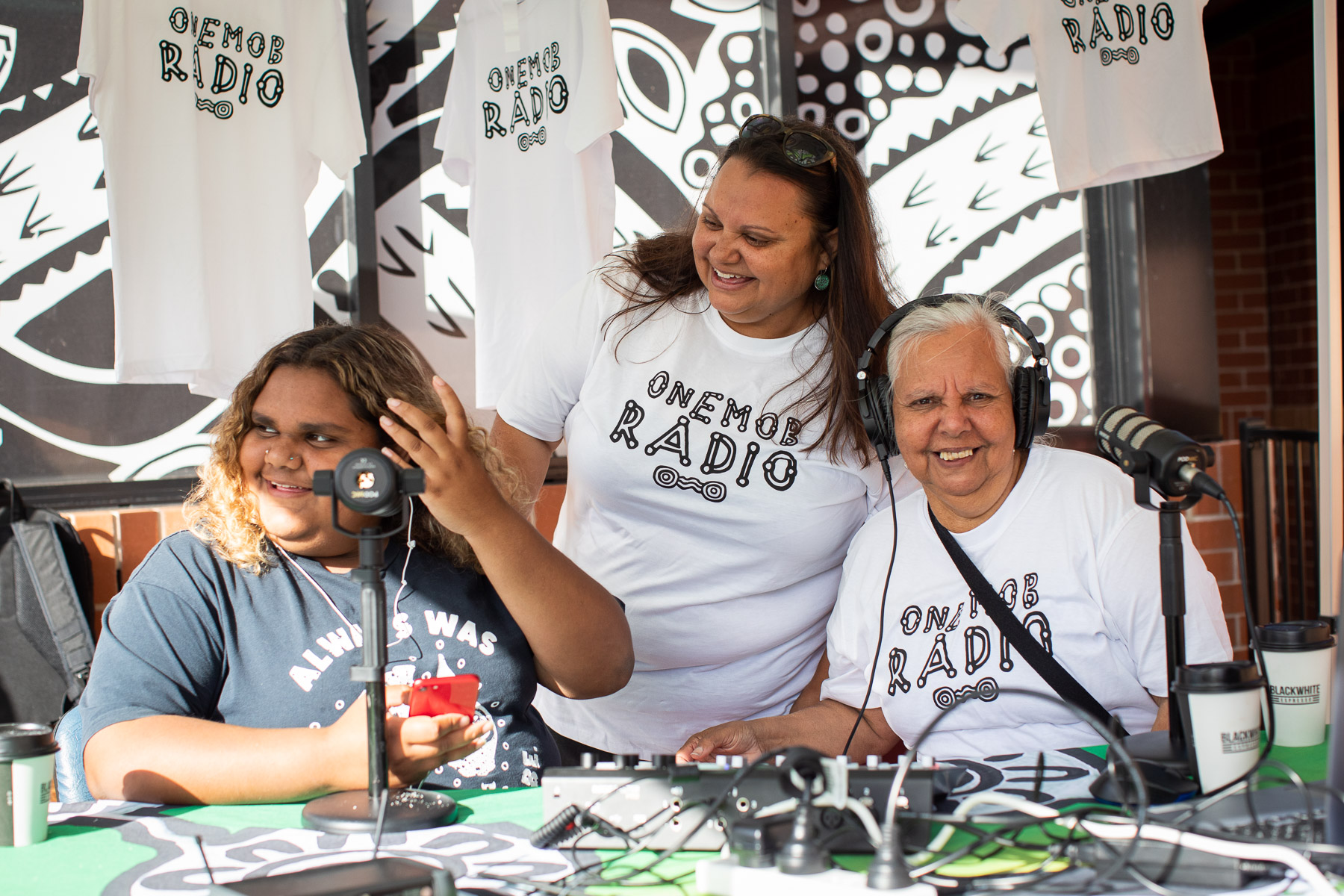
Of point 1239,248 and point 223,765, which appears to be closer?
point 223,765

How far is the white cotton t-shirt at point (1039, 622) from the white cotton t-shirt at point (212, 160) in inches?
71.2

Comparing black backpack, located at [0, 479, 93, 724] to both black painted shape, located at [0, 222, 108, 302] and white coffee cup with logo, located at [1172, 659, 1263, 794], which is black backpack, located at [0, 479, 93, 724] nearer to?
black painted shape, located at [0, 222, 108, 302]

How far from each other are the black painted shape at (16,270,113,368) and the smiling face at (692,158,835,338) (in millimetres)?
2100

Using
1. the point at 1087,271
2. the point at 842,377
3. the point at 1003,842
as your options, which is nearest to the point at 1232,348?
the point at 1087,271

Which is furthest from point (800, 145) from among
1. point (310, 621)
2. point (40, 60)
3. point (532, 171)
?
point (40, 60)

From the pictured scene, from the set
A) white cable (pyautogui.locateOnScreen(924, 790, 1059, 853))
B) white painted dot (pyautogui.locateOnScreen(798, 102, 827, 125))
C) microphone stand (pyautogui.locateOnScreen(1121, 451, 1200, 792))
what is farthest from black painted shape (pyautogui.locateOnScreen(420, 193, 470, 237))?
white cable (pyautogui.locateOnScreen(924, 790, 1059, 853))

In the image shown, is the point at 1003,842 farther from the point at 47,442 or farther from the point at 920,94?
the point at 920,94

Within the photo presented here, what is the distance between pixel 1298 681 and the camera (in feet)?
5.16

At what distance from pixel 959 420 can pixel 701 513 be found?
477mm

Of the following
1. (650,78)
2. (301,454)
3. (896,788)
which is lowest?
(896,788)

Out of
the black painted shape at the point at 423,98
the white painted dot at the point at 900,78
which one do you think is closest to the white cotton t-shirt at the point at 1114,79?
the white painted dot at the point at 900,78

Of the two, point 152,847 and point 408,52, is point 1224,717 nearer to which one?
point 152,847

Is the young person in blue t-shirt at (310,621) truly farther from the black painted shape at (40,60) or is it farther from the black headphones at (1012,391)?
the black painted shape at (40,60)

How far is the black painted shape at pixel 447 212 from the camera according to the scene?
365 cm
